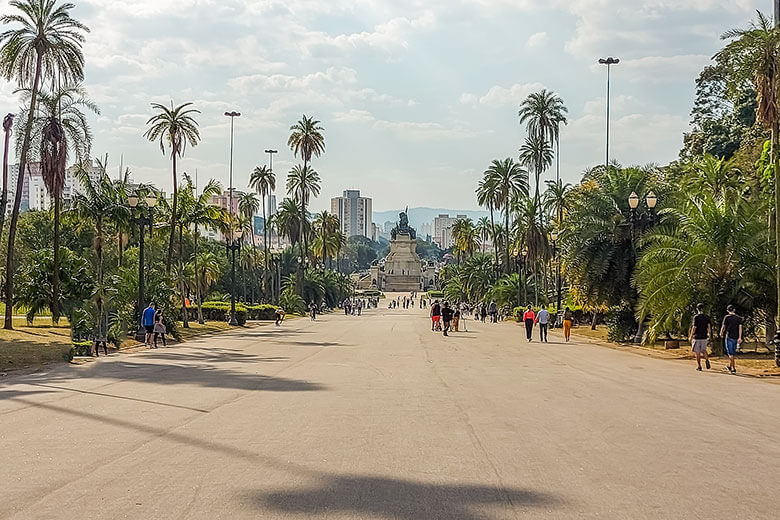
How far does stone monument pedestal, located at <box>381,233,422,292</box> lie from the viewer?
597ft

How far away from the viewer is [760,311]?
27.1m

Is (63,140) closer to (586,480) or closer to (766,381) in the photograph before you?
(766,381)

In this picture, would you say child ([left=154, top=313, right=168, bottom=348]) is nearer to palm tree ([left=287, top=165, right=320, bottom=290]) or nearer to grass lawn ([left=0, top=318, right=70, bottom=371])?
grass lawn ([left=0, top=318, right=70, bottom=371])

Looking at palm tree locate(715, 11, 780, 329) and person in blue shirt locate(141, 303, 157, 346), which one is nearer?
palm tree locate(715, 11, 780, 329)

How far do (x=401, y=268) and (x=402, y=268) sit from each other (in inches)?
8.6

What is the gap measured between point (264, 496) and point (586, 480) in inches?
125

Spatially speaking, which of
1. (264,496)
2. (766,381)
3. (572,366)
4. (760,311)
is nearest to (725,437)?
(264,496)

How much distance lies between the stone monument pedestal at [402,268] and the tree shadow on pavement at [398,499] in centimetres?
17239

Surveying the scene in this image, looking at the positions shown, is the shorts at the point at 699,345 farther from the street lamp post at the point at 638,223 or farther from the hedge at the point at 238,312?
the hedge at the point at 238,312

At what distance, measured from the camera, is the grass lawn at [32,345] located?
74.9 ft

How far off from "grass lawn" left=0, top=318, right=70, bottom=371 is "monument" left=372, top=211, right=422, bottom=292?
482 ft

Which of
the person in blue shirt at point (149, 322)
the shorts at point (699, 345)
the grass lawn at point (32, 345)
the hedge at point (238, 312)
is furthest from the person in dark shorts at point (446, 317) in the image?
the shorts at point (699, 345)

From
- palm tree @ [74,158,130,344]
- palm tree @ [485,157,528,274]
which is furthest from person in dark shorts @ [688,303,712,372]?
palm tree @ [485,157,528,274]

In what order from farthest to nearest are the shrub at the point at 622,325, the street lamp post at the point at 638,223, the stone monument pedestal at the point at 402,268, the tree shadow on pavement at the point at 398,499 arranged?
the stone monument pedestal at the point at 402,268 < the shrub at the point at 622,325 < the street lamp post at the point at 638,223 < the tree shadow on pavement at the point at 398,499
